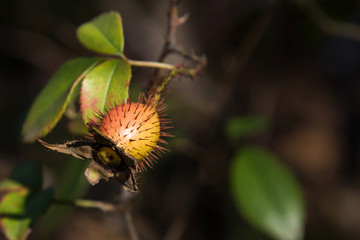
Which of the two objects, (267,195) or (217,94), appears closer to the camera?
(267,195)

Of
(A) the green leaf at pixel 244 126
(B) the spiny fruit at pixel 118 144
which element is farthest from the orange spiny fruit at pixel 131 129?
(A) the green leaf at pixel 244 126

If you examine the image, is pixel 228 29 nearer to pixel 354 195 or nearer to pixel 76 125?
pixel 354 195

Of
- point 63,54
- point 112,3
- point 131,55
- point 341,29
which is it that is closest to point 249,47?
point 341,29

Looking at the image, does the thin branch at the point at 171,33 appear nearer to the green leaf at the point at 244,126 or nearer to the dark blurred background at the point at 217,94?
the green leaf at the point at 244,126

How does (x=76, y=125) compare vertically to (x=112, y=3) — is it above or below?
below

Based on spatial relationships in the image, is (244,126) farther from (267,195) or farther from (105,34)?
(105,34)

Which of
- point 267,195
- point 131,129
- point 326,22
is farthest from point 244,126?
point 131,129
